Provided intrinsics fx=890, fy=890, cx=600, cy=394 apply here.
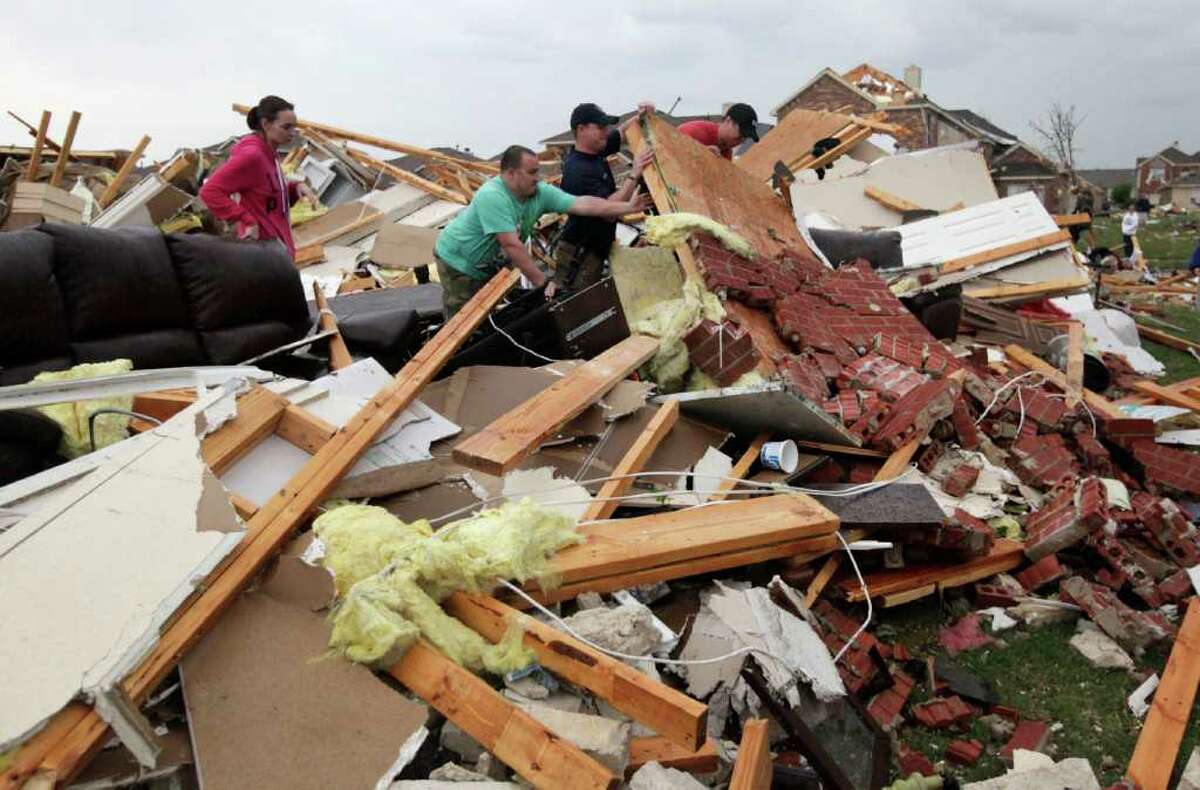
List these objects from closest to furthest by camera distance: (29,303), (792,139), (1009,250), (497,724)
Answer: (497,724), (29,303), (1009,250), (792,139)

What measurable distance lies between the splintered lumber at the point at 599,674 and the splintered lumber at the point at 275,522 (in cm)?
65

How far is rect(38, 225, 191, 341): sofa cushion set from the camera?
376 centimetres

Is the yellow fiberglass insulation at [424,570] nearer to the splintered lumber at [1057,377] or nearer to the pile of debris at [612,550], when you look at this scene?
the pile of debris at [612,550]

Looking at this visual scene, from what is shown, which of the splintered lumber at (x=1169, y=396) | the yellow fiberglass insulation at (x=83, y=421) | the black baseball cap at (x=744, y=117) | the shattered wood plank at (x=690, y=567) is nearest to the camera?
the shattered wood plank at (x=690, y=567)

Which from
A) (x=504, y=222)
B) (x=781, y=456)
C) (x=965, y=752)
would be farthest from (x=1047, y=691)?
(x=504, y=222)

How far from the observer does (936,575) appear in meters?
3.95

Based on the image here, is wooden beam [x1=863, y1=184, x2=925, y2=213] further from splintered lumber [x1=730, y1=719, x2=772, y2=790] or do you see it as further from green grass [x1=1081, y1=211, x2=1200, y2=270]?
splintered lumber [x1=730, y1=719, x2=772, y2=790]

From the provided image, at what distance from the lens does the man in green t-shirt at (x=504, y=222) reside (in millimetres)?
4977

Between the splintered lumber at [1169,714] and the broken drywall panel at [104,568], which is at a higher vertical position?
the broken drywall panel at [104,568]

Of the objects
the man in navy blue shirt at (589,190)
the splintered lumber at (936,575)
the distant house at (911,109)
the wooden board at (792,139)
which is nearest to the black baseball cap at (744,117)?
the man in navy blue shirt at (589,190)

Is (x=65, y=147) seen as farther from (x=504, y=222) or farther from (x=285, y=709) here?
(x=285, y=709)

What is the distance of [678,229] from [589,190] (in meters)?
0.70

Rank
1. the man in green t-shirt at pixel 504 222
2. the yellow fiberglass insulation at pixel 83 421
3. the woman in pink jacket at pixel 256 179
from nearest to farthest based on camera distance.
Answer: the yellow fiberglass insulation at pixel 83 421, the man in green t-shirt at pixel 504 222, the woman in pink jacket at pixel 256 179

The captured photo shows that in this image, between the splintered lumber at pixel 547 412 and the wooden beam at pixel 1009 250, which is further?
the wooden beam at pixel 1009 250
